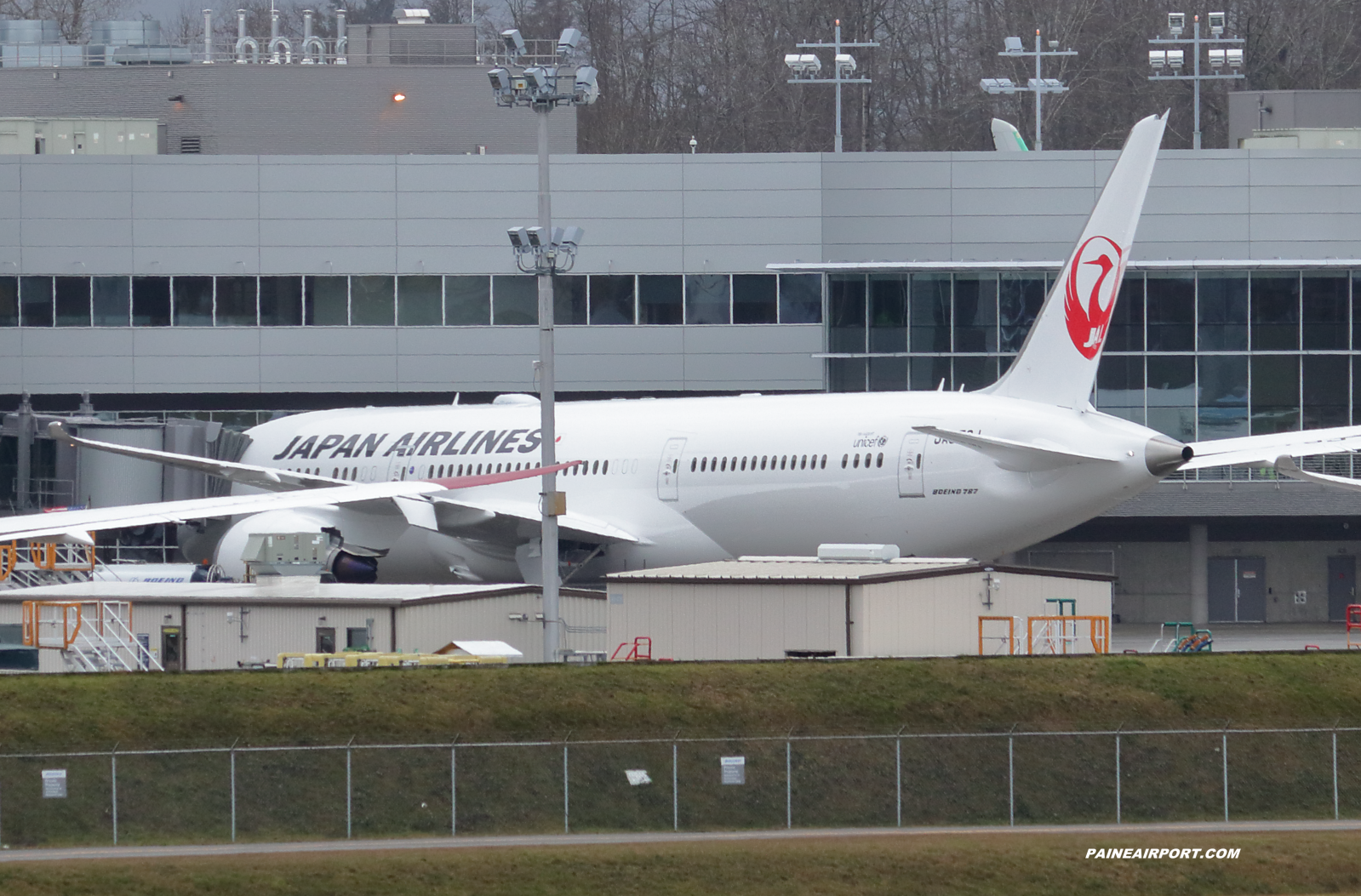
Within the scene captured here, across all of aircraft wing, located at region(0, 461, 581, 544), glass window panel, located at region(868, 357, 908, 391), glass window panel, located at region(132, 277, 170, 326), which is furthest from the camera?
glass window panel, located at region(132, 277, 170, 326)

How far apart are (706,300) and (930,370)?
6099 mm

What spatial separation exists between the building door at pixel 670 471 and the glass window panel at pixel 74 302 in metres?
22.2

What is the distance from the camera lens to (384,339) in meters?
55.3

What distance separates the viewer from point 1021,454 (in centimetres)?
3400

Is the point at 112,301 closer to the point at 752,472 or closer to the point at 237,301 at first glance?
the point at 237,301

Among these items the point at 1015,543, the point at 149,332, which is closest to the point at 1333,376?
the point at 1015,543

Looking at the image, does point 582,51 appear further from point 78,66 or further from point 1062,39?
point 78,66

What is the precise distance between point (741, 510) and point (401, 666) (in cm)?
1095

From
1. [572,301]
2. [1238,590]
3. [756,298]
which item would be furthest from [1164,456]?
[572,301]

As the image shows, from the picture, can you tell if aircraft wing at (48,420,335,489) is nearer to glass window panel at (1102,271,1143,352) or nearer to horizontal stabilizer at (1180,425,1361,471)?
horizontal stabilizer at (1180,425,1361,471)

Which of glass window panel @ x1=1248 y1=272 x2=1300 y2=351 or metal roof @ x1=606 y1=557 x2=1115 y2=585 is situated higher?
glass window panel @ x1=1248 y1=272 x2=1300 y2=351

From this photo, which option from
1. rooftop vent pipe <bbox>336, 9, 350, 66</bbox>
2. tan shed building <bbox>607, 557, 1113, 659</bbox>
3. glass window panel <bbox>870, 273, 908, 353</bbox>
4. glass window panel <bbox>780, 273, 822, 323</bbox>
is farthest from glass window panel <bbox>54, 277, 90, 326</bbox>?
tan shed building <bbox>607, 557, 1113, 659</bbox>

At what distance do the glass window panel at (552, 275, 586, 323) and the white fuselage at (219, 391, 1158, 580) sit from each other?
1068 centimetres

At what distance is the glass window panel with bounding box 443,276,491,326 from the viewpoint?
5531 centimetres
